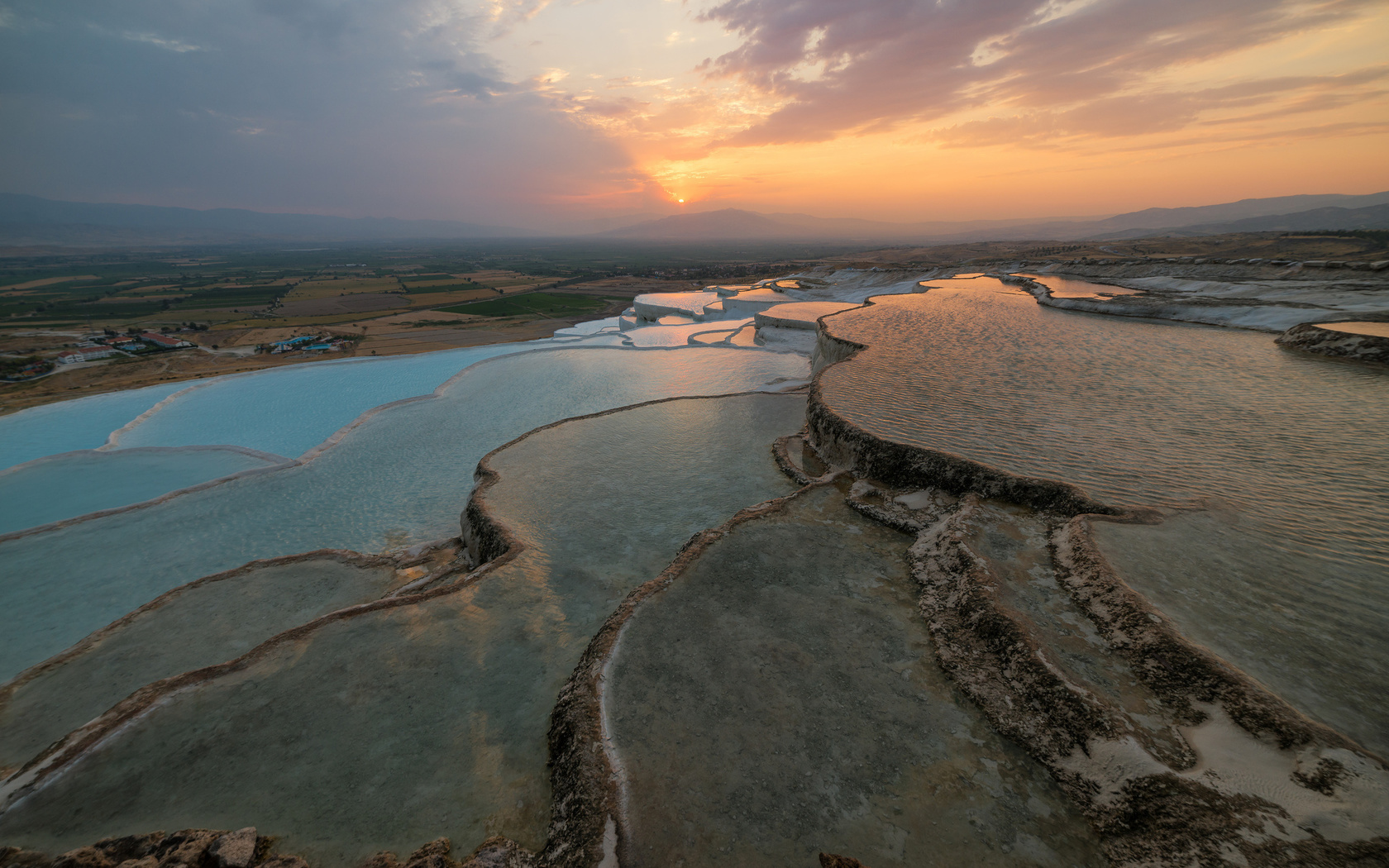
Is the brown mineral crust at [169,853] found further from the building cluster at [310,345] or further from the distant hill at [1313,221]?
the distant hill at [1313,221]

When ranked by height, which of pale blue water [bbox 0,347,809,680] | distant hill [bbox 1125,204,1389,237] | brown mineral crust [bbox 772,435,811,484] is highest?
distant hill [bbox 1125,204,1389,237]

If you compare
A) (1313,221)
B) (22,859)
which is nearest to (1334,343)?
(22,859)

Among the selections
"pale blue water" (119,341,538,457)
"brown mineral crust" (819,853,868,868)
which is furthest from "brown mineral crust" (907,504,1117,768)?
"pale blue water" (119,341,538,457)

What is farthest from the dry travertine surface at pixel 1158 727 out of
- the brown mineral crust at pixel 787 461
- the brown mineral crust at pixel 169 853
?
the brown mineral crust at pixel 169 853

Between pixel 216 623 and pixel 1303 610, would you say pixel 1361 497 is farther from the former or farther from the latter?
pixel 216 623

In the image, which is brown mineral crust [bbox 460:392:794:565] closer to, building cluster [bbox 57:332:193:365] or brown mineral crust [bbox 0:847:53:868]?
brown mineral crust [bbox 0:847:53:868]

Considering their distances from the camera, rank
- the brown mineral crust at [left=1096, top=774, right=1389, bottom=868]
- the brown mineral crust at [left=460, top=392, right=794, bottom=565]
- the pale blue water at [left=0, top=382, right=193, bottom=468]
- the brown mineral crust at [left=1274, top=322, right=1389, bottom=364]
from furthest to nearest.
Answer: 1. the pale blue water at [left=0, top=382, right=193, bottom=468]
2. the brown mineral crust at [left=1274, top=322, right=1389, bottom=364]
3. the brown mineral crust at [left=460, top=392, right=794, bottom=565]
4. the brown mineral crust at [left=1096, top=774, right=1389, bottom=868]
